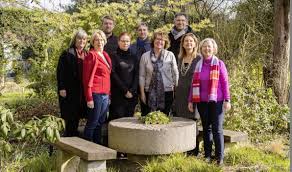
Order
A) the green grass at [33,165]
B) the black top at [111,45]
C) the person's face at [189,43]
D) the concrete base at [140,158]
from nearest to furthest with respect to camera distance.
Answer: the green grass at [33,165] → the concrete base at [140,158] → the person's face at [189,43] → the black top at [111,45]

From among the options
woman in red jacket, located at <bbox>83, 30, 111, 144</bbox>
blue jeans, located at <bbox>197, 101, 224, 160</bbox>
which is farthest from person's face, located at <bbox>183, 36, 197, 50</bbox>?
woman in red jacket, located at <bbox>83, 30, 111, 144</bbox>

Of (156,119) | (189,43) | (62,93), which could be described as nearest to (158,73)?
(189,43)

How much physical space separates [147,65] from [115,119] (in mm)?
873

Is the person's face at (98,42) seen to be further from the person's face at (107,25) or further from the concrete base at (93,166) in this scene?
the concrete base at (93,166)

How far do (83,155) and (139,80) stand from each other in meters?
1.64

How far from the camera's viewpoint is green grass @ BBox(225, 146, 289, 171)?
579 cm

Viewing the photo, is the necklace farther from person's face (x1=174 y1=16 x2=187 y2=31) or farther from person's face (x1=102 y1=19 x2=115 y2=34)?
person's face (x1=102 y1=19 x2=115 y2=34)

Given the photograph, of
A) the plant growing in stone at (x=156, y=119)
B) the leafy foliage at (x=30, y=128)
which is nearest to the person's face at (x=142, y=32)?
the plant growing in stone at (x=156, y=119)

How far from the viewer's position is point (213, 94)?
549cm

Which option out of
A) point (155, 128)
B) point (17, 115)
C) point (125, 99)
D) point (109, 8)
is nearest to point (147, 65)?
point (125, 99)

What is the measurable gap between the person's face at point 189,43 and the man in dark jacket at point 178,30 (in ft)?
2.19

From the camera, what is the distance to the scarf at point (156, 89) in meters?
6.22

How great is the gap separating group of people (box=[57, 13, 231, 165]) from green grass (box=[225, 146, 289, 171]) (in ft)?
1.44

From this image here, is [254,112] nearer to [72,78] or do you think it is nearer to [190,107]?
[190,107]
